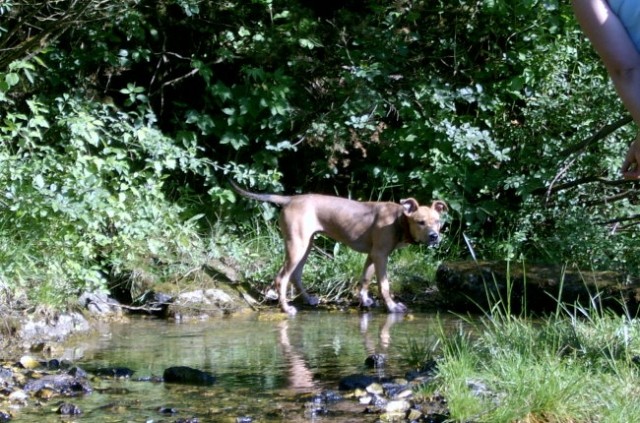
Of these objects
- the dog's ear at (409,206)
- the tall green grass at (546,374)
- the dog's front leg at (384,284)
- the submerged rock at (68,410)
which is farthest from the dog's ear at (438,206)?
the submerged rock at (68,410)

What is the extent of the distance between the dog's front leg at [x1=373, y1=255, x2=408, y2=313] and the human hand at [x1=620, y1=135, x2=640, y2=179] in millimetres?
6959

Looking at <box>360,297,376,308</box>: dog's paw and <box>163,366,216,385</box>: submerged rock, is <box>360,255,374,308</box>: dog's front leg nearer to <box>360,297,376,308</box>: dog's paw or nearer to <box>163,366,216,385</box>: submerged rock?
<box>360,297,376,308</box>: dog's paw

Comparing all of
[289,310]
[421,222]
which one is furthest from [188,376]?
[421,222]

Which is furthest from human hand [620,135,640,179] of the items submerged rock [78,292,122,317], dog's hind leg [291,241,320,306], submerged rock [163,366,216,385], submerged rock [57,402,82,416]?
dog's hind leg [291,241,320,306]

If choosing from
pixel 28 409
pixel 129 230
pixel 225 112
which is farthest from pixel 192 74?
pixel 28 409

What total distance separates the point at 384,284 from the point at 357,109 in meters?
2.80

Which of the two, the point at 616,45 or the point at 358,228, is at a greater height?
the point at 358,228

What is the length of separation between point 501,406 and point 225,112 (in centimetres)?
800

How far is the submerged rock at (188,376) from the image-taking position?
6.13 meters

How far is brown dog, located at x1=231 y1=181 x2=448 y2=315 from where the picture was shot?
10.4 metres

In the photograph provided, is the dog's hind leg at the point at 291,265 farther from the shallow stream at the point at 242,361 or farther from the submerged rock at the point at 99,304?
the submerged rock at the point at 99,304

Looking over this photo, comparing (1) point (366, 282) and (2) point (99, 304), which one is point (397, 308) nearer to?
(1) point (366, 282)

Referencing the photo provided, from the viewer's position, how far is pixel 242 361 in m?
7.02

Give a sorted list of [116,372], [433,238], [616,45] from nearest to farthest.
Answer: [616,45] < [116,372] < [433,238]
